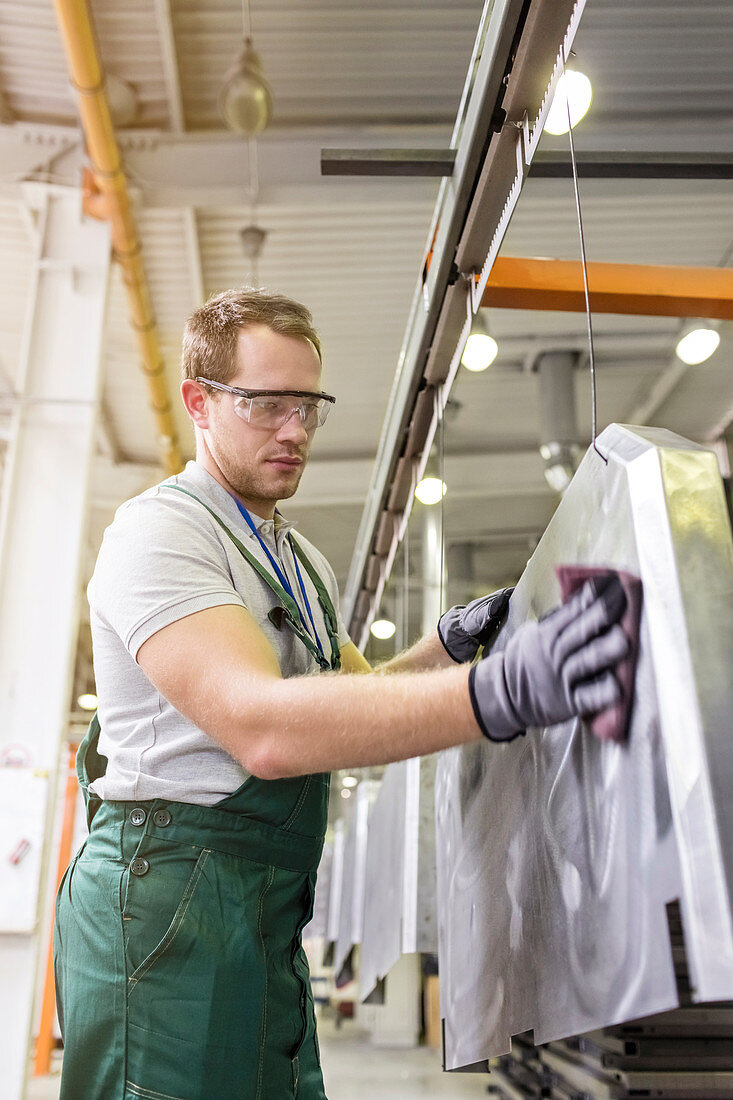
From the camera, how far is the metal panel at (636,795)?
716mm

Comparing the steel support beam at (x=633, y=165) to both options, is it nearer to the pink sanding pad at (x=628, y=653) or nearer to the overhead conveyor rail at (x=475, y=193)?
the overhead conveyor rail at (x=475, y=193)

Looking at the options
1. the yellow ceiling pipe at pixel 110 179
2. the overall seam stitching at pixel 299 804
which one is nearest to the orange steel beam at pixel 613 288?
the overall seam stitching at pixel 299 804

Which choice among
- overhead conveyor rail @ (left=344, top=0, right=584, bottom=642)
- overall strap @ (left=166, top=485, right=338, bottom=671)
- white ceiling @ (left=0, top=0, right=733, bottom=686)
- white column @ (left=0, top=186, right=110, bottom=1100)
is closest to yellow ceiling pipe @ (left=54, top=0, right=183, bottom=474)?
white column @ (left=0, top=186, right=110, bottom=1100)

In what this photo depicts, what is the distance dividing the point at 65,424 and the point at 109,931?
12.3 ft

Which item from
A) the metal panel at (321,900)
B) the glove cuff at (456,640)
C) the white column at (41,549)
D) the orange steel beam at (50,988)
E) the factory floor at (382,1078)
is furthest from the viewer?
A: the metal panel at (321,900)

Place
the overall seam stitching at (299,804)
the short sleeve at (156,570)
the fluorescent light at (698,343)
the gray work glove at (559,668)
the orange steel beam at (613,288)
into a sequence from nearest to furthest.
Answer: the gray work glove at (559,668), the short sleeve at (156,570), the overall seam stitching at (299,804), the orange steel beam at (613,288), the fluorescent light at (698,343)

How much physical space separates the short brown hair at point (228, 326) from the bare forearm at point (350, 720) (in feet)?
2.19

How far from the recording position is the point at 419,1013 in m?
10.0

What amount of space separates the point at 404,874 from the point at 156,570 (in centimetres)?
119

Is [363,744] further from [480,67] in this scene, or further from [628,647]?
[480,67]

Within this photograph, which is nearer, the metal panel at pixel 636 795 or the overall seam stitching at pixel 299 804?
the metal panel at pixel 636 795

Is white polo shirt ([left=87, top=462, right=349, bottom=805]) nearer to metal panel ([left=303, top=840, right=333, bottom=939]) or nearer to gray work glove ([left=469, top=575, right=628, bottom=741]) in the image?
gray work glove ([left=469, top=575, right=628, bottom=741])

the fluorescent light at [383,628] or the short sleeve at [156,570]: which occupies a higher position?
the fluorescent light at [383,628]

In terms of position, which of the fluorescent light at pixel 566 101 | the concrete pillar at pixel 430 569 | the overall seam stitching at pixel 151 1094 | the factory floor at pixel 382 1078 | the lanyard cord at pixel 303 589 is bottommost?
the factory floor at pixel 382 1078
